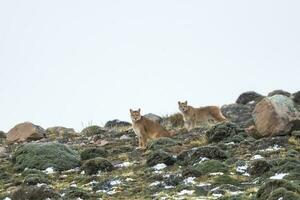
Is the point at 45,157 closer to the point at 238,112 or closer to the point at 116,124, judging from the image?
the point at 116,124

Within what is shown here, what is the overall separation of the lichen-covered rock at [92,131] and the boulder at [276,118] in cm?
995

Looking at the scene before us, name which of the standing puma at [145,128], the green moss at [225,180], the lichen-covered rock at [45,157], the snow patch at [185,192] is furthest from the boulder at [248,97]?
the snow patch at [185,192]

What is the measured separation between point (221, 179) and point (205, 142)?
6.80 metres

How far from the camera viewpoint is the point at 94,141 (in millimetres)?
32969

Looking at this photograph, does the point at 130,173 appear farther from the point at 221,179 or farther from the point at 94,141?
the point at 94,141

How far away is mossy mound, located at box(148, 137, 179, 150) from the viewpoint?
28484 millimetres

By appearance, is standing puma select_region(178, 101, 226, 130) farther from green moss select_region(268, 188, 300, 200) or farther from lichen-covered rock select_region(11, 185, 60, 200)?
green moss select_region(268, 188, 300, 200)

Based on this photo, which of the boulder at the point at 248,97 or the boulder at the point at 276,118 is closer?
the boulder at the point at 276,118

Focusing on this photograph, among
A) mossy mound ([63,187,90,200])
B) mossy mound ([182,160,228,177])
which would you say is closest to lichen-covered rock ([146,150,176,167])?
mossy mound ([182,160,228,177])

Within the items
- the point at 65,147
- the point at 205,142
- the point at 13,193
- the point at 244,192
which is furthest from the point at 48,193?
the point at 205,142

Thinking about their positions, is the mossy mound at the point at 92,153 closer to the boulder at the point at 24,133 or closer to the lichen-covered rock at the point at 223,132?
the lichen-covered rock at the point at 223,132

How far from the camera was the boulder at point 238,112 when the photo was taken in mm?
35156

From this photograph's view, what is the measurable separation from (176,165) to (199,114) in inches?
502

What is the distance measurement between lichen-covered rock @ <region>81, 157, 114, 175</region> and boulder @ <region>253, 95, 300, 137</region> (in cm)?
600
